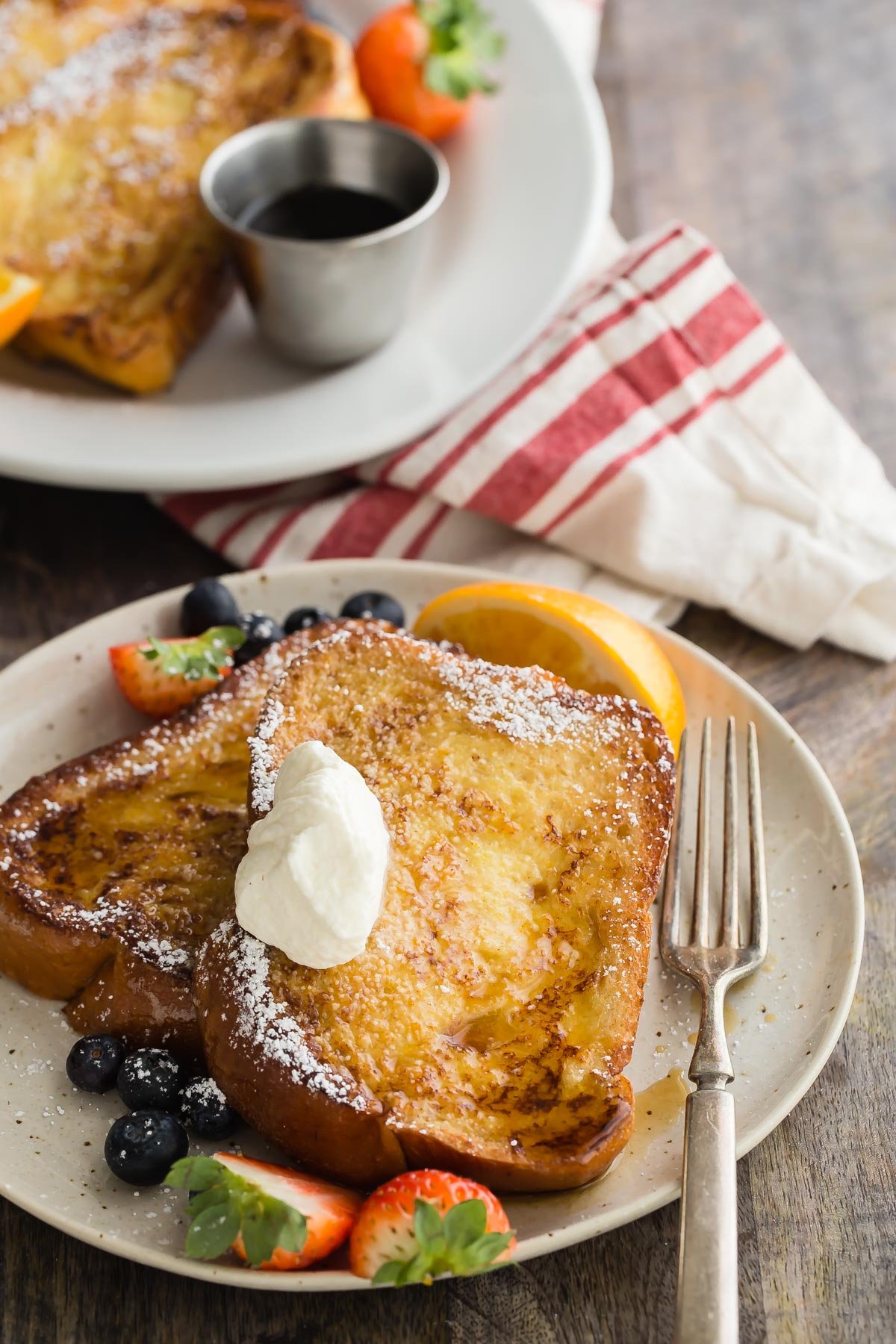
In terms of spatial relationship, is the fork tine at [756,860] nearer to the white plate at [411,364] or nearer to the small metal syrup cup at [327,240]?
the white plate at [411,364]

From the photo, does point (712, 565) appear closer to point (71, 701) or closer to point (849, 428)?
point (849, 428)

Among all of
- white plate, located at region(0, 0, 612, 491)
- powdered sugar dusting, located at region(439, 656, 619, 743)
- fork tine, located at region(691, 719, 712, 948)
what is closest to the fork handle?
fork tine, located at region(691, 719, 712, 948)

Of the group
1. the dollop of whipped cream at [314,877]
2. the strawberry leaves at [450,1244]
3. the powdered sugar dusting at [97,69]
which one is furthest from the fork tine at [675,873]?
the powdered sugar dusting at [97,69]

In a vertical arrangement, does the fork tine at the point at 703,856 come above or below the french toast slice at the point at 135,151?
below

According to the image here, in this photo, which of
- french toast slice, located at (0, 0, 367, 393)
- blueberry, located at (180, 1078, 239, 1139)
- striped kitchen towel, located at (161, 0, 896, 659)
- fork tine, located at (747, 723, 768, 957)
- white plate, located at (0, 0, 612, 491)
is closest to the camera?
blueberry, located at (180, 1078, 239, 1139)

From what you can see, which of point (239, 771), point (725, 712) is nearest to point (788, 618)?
point (725, 712)

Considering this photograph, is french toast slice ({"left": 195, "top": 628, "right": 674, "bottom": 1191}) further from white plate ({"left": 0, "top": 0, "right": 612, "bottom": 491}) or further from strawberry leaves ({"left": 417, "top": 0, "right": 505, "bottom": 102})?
strawberry leaves ({"left": 417, "top": 0, "right": 505, "bottom": 102})
